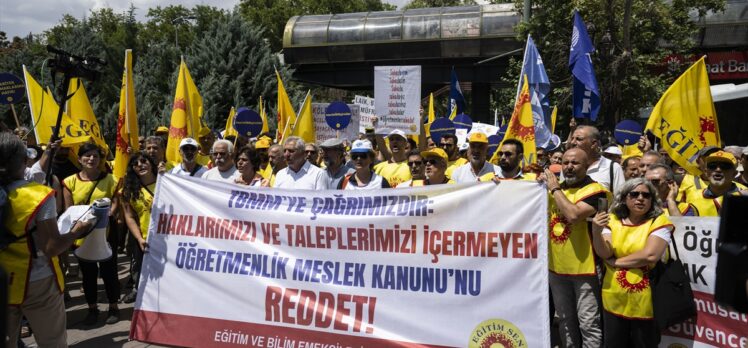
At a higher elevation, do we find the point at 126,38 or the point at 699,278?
the point at 126,38

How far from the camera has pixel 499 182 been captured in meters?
3.97

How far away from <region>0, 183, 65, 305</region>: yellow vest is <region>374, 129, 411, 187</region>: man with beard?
12.2 ft

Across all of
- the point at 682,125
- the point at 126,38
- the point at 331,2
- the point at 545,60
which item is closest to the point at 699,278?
the point at 682,125

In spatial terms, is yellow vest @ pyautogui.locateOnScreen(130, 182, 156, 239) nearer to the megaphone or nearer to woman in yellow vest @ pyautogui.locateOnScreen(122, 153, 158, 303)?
woman in yellow vest @ pyautogui.locateOnScreen(122, 153, 158, 303)

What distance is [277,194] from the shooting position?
4.54 m

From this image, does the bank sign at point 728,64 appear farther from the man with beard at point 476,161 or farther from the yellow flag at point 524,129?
the man with beard at point 476,161

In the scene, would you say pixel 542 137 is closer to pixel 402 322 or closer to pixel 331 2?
pixel 402 322

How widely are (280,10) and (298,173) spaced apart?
1664 inches

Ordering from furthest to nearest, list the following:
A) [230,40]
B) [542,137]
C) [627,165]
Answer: [230,40], [542,137], [627,165]

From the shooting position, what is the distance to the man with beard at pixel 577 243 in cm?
411

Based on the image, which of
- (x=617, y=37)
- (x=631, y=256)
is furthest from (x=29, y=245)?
(x=617, y=37)

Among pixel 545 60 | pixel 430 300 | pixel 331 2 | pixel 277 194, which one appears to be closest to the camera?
pixel 430 300

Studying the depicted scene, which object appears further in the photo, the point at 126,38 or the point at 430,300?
the point at 126,38

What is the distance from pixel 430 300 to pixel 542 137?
11.5 ft
